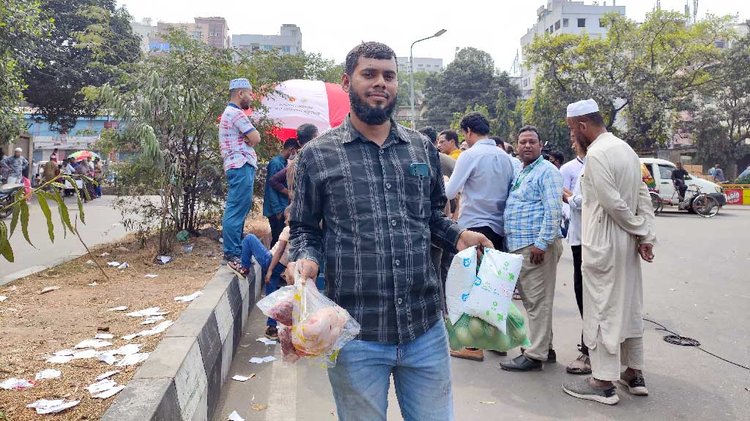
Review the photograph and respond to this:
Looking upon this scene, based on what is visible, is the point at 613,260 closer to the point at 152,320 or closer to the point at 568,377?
the point at 568,377

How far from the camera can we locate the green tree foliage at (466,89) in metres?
55.2

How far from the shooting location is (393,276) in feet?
6.94

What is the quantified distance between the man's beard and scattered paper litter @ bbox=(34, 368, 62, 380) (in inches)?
93.0

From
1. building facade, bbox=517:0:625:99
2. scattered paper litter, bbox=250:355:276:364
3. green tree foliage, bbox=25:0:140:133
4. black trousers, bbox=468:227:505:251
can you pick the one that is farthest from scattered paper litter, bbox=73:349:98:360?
building facade, bbox=517:0:625:99

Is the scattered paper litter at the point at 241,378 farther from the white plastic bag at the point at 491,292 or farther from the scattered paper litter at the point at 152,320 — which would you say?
the white plastic bag at the point at 491,292

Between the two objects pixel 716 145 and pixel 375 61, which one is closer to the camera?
pixel 375 61

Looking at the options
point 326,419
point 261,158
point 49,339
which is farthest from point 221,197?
point 326,419

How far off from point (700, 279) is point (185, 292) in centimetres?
663

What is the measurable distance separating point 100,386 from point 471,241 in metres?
2.12

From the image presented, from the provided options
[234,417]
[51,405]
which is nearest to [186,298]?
[234,417]

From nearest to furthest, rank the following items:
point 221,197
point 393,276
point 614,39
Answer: point 393,276 < point 221,197 < point 614,39

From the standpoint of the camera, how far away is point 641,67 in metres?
28.9

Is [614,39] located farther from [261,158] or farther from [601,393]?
[601,393]

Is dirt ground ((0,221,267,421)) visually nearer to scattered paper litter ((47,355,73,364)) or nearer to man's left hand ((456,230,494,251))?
scattered paper litter ((47,355,73,364))
